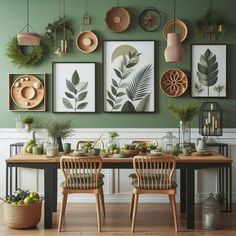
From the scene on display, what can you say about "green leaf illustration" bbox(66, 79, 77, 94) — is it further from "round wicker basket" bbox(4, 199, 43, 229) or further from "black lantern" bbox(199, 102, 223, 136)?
"round wicker basket" bbox(4, 199, 43, 229)

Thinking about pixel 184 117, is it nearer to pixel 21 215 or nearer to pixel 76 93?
pixel 76 93

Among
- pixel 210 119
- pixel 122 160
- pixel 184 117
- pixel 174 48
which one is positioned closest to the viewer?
pixel 122 160

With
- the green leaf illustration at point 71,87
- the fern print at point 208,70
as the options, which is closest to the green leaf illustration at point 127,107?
the green leaf illustration at point 71,87

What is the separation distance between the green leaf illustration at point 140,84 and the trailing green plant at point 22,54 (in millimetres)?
1315

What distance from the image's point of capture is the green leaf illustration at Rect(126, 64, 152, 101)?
5.86 metres

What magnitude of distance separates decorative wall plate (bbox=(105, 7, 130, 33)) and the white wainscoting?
1393mm

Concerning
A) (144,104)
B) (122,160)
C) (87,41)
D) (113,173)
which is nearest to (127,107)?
(144,104)

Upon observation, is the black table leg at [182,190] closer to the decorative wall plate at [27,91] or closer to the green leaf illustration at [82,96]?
the green leaf illustration at [82,96]

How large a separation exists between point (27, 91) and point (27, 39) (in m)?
0.87

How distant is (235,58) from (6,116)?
328 cm

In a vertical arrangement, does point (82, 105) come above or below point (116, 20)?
below

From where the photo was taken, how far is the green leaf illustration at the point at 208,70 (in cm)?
581

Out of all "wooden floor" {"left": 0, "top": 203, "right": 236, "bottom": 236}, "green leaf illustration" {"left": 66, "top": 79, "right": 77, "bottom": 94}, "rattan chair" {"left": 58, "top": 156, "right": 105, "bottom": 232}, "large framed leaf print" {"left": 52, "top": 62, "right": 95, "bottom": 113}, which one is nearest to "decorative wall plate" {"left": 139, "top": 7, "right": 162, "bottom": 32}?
"large framed leaf print" {"left": 52, "top": 62, "right": 95, "bottom": 113}

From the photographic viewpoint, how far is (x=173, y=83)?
5.82 meters
